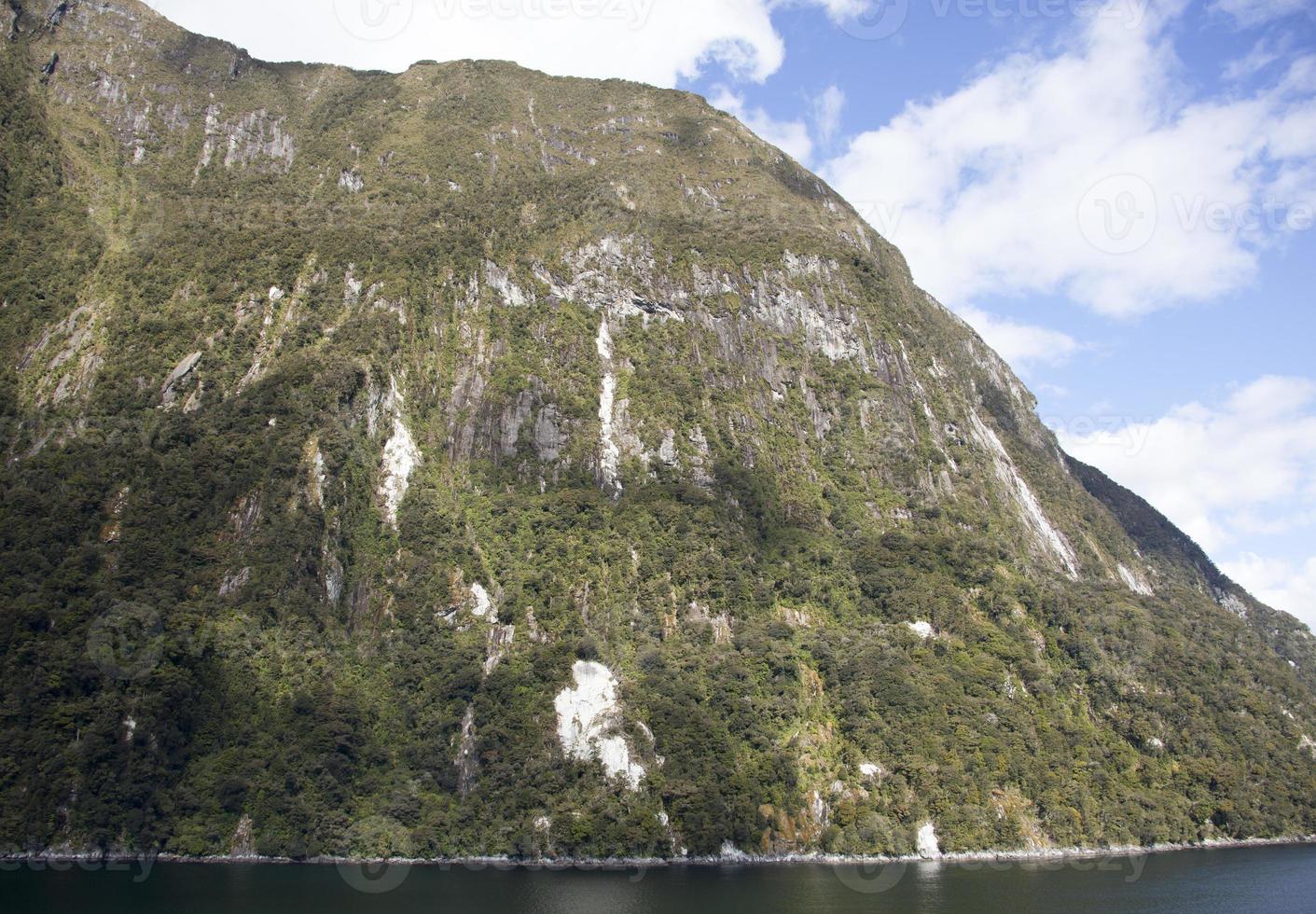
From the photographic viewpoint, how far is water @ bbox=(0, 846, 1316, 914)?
82000mm

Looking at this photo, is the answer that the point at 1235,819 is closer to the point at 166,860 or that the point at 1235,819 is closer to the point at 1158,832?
the point at 1158,832

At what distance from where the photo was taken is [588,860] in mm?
113250

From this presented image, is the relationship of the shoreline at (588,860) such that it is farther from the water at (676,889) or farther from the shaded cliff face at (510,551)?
the water at (676,889)

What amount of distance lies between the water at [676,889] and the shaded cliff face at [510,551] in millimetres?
10014

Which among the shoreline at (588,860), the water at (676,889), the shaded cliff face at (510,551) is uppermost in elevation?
the shaded cliff face at (510,551)

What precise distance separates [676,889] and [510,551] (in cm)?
6200

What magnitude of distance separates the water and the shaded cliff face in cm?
1001

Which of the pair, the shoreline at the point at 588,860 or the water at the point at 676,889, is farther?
the shoreline at the point at 588,860

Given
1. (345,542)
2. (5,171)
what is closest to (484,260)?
(345,542)

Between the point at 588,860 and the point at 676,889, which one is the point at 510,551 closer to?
the point at 588,860

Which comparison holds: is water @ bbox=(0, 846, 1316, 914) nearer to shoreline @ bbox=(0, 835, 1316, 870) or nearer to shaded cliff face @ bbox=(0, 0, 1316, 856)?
shoreline @ bbox=(0, 835, 1316, 870)

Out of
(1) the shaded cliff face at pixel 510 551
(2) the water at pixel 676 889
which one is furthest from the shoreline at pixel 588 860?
(2) the water at pixel 676 889

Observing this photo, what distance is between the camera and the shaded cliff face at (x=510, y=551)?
385ft

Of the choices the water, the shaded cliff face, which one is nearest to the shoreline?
the shaded cliff face
